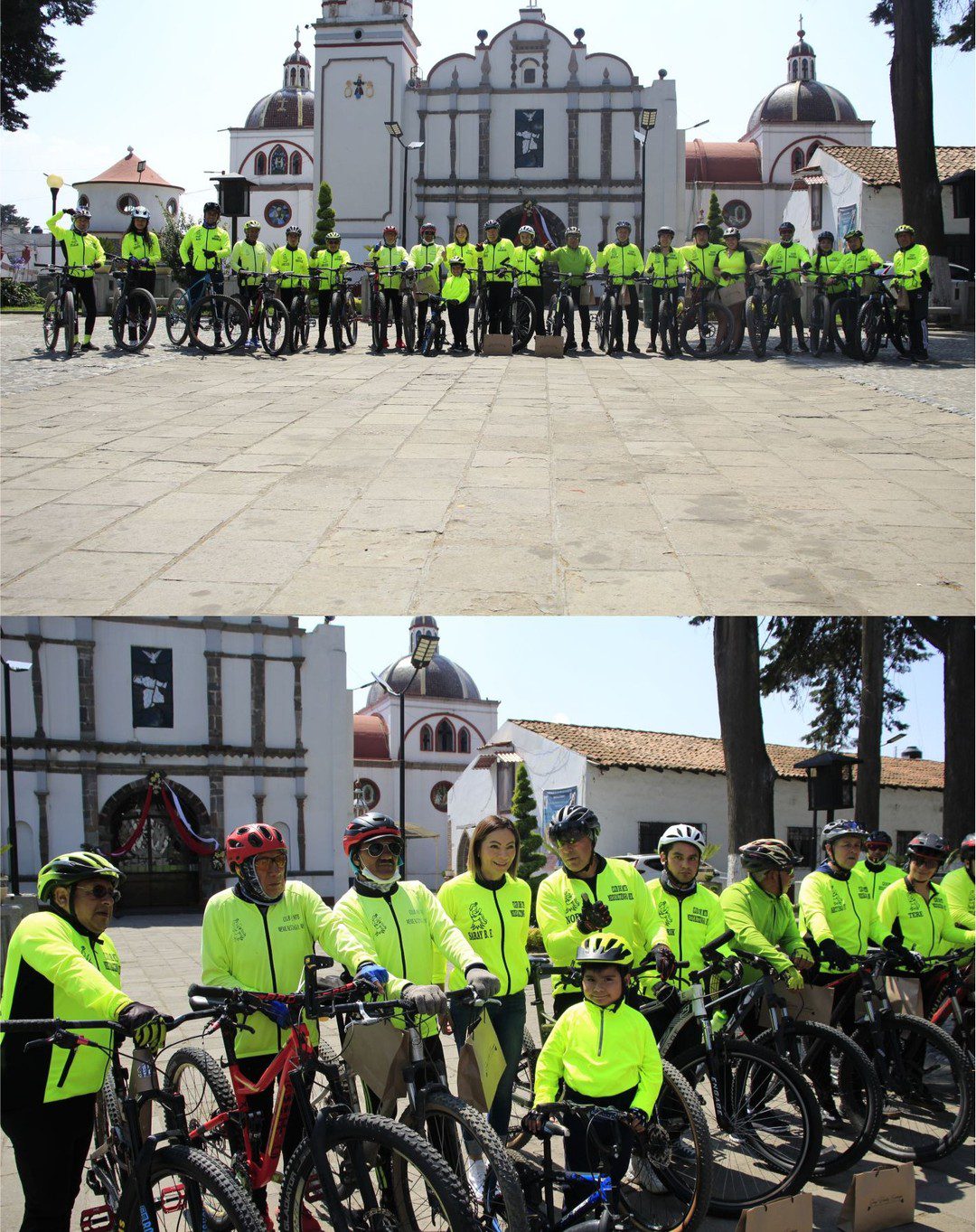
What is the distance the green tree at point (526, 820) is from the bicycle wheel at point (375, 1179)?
20.0 metres

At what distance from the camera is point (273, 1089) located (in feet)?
14.9

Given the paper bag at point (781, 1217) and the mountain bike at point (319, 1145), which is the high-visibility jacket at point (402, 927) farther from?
the paper bag at point (781, 1217)

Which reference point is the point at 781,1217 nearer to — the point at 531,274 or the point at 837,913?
the point at 837,913

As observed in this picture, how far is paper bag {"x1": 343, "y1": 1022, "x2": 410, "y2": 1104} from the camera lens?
438cm

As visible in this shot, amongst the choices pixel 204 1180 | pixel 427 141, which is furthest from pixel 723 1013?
pixel 427 141

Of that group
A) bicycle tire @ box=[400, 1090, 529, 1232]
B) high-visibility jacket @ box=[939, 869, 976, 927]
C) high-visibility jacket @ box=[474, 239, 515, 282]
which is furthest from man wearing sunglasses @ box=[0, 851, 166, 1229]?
Result: high-visibility jacket @ box=[474, 239, 515, 282]

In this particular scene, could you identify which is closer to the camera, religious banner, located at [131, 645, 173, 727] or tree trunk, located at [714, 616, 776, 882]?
tree trunk, located at [714, 616, 776, 882]

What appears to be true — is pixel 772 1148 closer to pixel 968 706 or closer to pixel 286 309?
pixel 968 706

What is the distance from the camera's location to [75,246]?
54.0 ft

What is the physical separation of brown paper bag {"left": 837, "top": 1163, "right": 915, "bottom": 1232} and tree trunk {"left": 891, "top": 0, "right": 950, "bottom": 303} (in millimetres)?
18314

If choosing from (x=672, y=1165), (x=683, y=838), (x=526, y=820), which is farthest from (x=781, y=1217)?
(x=526, y=820)

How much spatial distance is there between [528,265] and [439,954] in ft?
49.0

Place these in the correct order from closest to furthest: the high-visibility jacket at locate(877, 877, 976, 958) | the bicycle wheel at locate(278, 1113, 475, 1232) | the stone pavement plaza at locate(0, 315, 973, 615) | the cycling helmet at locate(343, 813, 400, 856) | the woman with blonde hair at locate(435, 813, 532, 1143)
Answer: the bicycle wheel at locate(278, 1113, 475, 1232) < the cycling helmet at locate(343, 813, 400, 856) < the woman with blonde hair at locate(435, 813, 532, 1143) < the high-visibility jacket at locate(877, 877, 976, 958) < the stone pavement plaza at locate(0, 315, 973, 615)

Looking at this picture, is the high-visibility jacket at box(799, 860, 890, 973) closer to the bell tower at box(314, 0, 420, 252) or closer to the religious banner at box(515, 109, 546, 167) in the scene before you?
the bell tower at box(314, 0, 420, 252)
